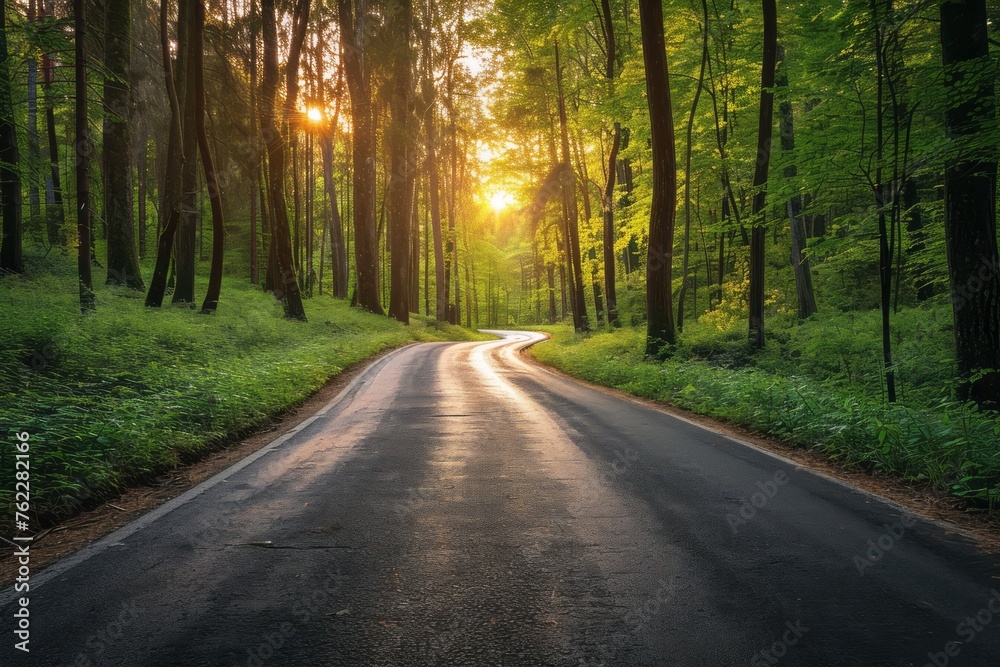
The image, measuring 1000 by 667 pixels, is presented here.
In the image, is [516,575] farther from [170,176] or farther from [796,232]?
[796,232]

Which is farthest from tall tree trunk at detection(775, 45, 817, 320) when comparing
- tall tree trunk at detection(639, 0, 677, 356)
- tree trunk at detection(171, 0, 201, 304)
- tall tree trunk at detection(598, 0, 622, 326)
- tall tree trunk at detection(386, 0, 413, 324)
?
tree trunk at detection(171, 0, 201, 304)

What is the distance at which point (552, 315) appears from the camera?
197 feet

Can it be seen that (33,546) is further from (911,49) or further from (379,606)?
(911,49)

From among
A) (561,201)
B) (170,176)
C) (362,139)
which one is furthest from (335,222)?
(561,201)

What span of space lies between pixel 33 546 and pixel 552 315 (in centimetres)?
5732

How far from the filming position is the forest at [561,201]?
281 inches

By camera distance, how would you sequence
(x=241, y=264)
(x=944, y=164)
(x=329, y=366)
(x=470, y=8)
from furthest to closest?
(x=241, y=264) → (x=470, y=8) → (x=329, y=366) → (x=944, y=164)

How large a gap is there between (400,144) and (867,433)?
91.7 feet

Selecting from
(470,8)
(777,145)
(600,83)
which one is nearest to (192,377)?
(600,83)

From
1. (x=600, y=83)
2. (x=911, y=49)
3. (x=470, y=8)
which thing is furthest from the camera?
(x=470, y=8)

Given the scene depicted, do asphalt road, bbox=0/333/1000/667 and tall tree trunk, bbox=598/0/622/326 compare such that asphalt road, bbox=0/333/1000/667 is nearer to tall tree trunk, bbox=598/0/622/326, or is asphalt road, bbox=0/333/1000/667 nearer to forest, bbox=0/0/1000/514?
forest, bbox=0/0/1000/514

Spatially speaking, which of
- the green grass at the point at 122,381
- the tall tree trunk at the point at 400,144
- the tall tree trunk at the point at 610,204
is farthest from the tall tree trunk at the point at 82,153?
the tall tree trunk at the point at 400,144

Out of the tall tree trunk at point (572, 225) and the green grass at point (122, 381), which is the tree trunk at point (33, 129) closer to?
the green grass at point (122, 381)

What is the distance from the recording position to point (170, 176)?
17094mm
